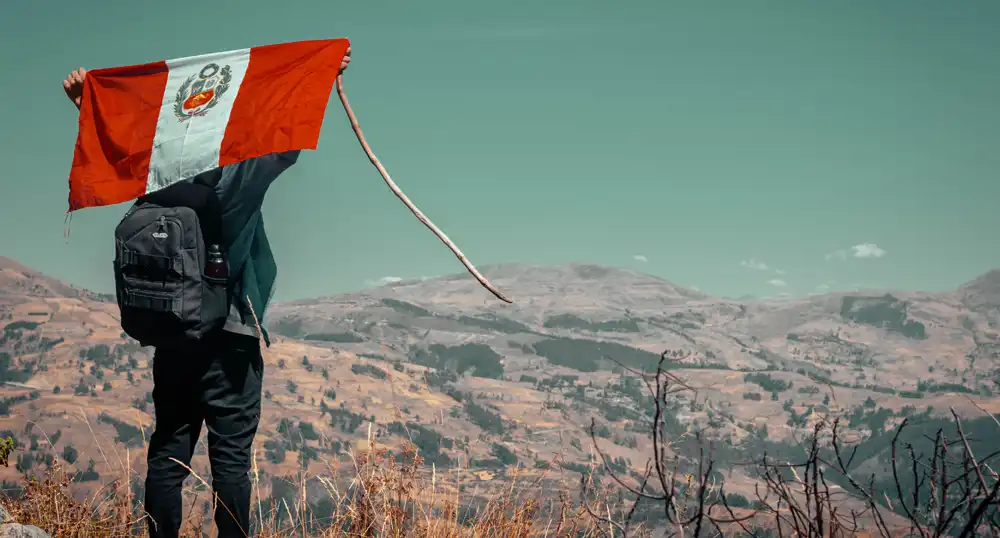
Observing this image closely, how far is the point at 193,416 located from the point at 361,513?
42.1 inches

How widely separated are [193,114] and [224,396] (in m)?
1.77

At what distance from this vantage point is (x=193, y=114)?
461 cm

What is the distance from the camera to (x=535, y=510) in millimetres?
4809

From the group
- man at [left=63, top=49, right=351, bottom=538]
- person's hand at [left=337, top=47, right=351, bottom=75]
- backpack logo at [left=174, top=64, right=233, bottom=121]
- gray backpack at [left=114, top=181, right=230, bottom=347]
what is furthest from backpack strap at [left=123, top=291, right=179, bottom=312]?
person's hand at [left=337, top=47, right=351, bottom=75]

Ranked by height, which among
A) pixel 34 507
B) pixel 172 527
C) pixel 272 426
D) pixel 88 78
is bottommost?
pixel 272 426

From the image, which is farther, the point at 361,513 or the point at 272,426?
the point at 272,426

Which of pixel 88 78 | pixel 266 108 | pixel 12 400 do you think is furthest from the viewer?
pixel 12 400

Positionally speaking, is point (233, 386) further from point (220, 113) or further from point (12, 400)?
point (12, 400)

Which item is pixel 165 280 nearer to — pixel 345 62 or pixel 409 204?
pixel 409 204

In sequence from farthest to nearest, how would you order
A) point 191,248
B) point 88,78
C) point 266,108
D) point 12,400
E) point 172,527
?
1. point 12,400
2. point 88,78
3. point 266,108
4. point 172,527
5. point 191,248

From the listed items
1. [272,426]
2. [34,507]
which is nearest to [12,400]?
[272,426]

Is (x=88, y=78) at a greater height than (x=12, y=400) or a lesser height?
greater

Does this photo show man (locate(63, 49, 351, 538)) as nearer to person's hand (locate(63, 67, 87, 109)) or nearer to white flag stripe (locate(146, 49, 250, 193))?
white flag stripe (locate(146, 49, 250, 193))

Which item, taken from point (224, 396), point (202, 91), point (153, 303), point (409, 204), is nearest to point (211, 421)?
point (224, 396)
